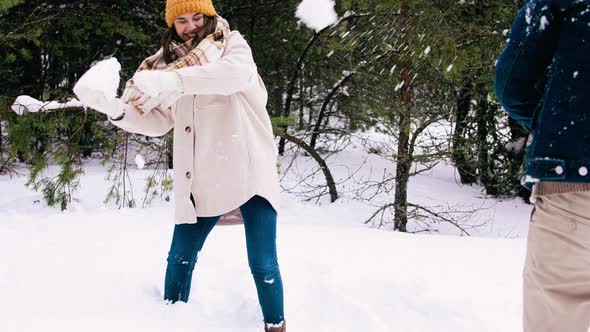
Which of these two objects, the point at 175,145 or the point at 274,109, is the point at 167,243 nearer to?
the point at 175,145

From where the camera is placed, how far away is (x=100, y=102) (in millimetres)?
2141

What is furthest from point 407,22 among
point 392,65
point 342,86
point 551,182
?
point 551,182

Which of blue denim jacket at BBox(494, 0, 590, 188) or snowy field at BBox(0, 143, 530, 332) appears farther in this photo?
snowy field at BBox(0, 143, 530, 332)

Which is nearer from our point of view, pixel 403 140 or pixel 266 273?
pixel 266 273

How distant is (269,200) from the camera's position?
7.84 ft

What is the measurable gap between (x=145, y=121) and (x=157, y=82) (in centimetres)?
46

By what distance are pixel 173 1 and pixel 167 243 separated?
2151mm

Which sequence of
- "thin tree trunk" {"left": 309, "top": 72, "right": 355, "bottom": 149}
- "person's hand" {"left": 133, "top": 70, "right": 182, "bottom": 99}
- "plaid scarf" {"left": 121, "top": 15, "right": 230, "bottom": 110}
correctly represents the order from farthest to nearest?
1. "thin tree trunk" {"left": 309, "top": 72, "right": 355, "bottom": 149}
2. "plaid scarf" {"left": 121, "top": 15, "right": 230, "bottom": 110}
3. "person's hand" {"left": 133, "top": 70, "right": 182, "bottom": 99}

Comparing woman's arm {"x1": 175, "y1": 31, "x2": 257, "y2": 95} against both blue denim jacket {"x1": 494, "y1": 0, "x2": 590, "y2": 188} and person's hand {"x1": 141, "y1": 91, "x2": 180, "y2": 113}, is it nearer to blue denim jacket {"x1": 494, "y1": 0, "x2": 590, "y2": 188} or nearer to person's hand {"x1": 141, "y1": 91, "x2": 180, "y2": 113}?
person's hand {"x1": 141, "y1": 91, "x2": 180, "y2": 113}

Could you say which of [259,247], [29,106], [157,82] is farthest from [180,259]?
[29,106]

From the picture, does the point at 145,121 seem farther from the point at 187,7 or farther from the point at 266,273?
the point at 266,273

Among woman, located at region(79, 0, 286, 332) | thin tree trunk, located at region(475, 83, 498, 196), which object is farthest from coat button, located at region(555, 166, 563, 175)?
thin tree trunk, located at region(475, 83, 498, 196)

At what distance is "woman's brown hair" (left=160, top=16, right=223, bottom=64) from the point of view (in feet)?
7.75

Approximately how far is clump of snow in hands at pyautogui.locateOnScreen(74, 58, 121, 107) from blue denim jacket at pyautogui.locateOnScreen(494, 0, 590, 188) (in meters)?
1.44
